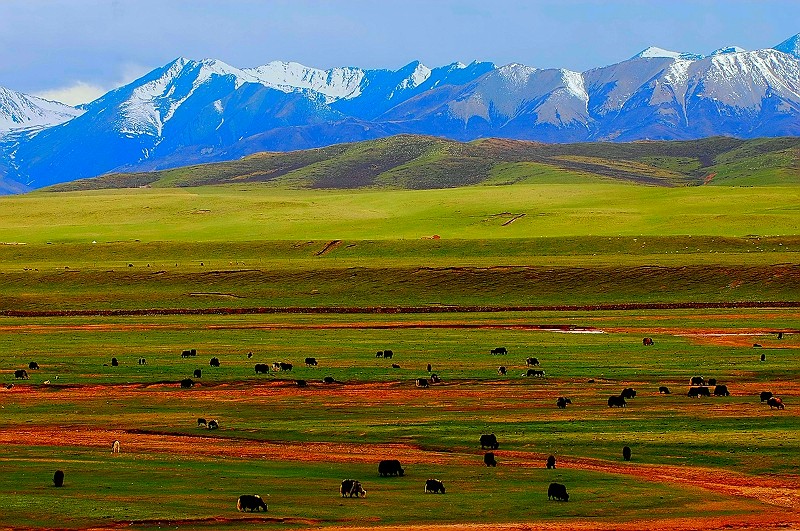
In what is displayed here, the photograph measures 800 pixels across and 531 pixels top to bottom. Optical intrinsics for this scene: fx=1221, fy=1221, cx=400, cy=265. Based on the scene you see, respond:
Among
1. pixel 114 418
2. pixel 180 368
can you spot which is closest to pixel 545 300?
pixel 180 368

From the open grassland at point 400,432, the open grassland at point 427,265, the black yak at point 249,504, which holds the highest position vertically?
the open grassland at point 427,265

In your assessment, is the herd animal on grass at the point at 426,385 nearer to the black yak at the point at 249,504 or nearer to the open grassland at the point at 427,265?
the black yak at the point at 249,504

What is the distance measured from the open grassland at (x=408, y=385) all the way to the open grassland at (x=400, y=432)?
14 centimetres

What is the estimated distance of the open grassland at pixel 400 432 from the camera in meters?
28.6

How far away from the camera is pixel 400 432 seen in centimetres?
4138

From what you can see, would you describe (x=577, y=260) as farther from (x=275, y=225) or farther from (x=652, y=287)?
(x=275, y=225)

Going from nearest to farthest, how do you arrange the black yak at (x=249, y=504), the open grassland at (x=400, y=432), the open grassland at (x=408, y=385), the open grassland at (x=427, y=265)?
the black yak at (x=249, y=504) < the open grassland at (x=400, y=432) < the open grassland at (x=408, y=385) < the open grassland at (x=427, y=265)

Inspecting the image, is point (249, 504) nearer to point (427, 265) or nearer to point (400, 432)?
point (400, 432)

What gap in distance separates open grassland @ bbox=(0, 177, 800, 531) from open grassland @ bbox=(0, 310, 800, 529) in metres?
0.14

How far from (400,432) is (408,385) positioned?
42.7 feet

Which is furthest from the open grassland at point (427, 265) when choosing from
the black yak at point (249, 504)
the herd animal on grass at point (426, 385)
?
the black yak at point (249, 504)

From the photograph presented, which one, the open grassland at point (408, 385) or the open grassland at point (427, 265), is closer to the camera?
the open grassland at point (408, 385)

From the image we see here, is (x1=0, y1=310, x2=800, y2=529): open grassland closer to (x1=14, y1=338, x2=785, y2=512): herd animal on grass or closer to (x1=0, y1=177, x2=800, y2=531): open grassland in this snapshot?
(x1=0, y1=177, x2=800, y2=531): open grassland

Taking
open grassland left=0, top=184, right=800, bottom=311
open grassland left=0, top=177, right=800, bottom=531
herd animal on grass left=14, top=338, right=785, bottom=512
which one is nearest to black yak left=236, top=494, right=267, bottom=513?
herd animal on grass left=14, top=338, right=785, bottom=512
